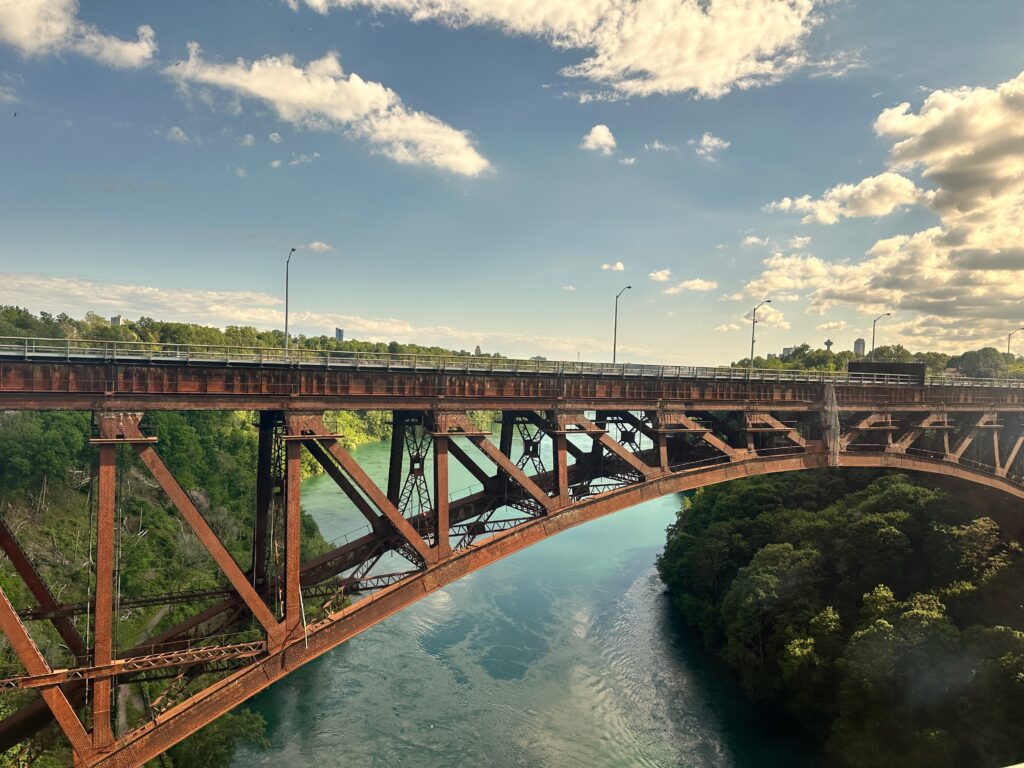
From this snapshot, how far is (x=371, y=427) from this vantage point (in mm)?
118438

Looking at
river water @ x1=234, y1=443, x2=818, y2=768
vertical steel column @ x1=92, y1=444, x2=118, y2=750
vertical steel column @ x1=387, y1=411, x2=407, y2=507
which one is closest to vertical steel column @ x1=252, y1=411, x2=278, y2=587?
vertical steel column @ x1=387, y1=411, x2=407, y2=507

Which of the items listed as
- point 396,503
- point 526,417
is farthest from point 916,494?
point 396,503

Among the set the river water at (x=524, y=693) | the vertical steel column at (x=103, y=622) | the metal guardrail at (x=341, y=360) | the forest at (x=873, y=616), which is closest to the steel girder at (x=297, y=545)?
the vertical steel column at (x=103, y=622)

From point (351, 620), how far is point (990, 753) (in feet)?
83.5

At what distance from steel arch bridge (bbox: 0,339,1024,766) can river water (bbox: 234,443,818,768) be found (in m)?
13.3

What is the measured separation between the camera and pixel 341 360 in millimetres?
18406

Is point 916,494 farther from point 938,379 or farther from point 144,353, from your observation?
point 144,353

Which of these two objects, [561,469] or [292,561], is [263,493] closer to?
[292,561]

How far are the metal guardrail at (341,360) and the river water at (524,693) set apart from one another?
65.1 feet

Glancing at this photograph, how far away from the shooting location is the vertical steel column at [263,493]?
17750 mm

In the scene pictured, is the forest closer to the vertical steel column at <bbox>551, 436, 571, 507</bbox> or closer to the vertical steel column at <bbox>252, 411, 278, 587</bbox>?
the vertical steel column at <bbox>551, 436, 571, 507</bbox>

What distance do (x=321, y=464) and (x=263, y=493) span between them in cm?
301

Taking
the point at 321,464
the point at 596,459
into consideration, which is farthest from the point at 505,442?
the point at 321,464

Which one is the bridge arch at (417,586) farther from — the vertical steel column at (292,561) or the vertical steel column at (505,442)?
the vertical steel column at (505,442)
